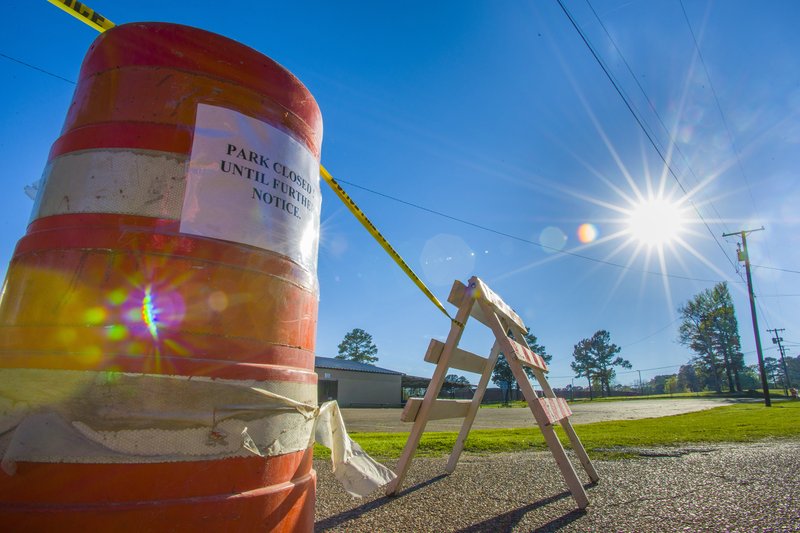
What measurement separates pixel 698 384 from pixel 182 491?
476ft

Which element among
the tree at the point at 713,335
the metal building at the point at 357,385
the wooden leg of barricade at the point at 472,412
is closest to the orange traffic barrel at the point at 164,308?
the wooden leg of barricade at the point at 472,412

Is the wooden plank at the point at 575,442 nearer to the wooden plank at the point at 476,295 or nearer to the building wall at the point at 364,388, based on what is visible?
the wooden plank at the point at 476,295

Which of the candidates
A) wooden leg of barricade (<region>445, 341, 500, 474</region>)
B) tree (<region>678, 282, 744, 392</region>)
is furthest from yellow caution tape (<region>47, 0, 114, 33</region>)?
tree (<region>678, 282, 744, 392</region>)

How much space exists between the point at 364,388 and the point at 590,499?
47093 millimetres

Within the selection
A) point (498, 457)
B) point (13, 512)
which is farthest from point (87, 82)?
point (498, 457)

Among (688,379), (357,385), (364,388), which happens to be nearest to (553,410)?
(357,385)

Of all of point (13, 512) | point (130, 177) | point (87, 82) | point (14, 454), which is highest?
point (87, 82)

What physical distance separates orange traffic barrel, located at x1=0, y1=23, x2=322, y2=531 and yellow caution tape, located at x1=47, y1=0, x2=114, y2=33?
0.96 feet

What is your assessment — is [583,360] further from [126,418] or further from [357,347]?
[126,418]

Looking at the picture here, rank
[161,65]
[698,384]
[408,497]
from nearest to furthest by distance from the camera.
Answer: [161,65] < [408,497] < [698,384]

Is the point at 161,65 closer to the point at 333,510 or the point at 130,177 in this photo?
the point at 130,177

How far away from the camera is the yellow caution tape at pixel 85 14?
198cm

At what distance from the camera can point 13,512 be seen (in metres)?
1.32

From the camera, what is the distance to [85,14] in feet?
6.76
